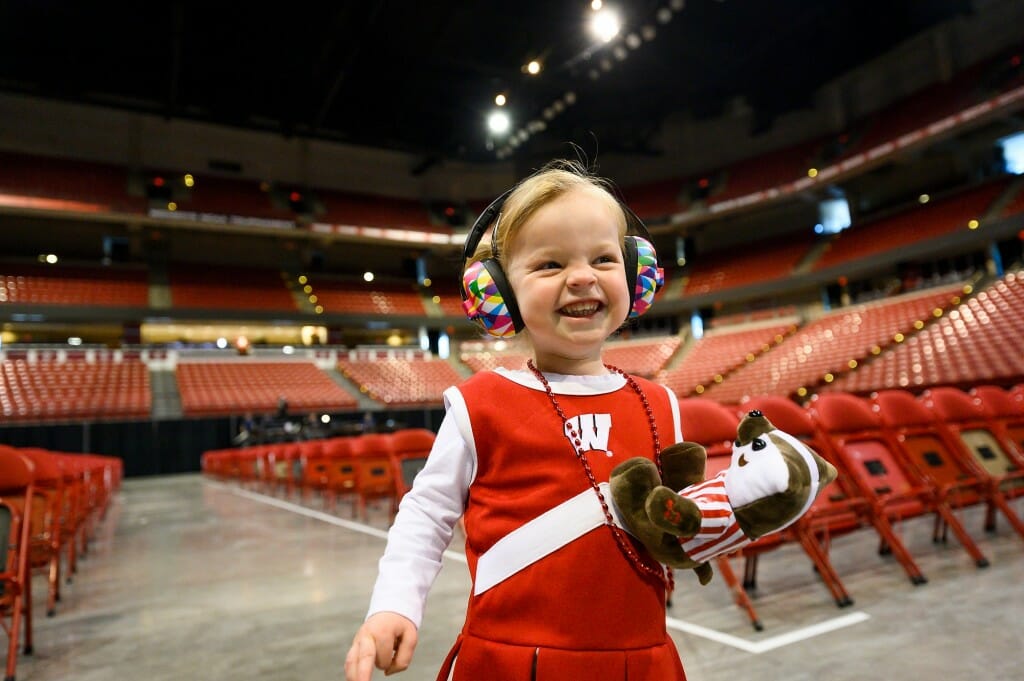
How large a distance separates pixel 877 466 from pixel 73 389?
62.9 feet

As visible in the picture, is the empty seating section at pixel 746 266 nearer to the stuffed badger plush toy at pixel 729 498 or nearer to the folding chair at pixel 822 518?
the folding chair at pixel 822 518

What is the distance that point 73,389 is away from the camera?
655 inches

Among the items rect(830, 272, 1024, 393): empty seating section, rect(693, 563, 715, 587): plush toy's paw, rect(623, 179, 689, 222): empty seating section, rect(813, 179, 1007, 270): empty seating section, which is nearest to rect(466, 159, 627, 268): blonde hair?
rect(693, 563, 715, 587): plush toy's paw

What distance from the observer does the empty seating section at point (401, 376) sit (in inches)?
773

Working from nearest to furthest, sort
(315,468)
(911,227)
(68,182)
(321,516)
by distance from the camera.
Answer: (321,516) → (315,468) → (911,227) → (68,182)

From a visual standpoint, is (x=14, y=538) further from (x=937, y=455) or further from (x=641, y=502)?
(x=937, y=455)

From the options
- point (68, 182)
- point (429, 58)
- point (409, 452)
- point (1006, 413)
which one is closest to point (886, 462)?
point (1006, 413)

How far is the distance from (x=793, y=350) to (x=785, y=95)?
1035 cm

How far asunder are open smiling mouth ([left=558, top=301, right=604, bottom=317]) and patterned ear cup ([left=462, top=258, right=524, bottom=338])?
0.40 ft

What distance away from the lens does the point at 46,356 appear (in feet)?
60.2

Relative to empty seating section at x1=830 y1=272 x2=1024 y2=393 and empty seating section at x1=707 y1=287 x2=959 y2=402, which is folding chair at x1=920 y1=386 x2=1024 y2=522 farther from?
empty seating section at x1=707 y1=287 x2=959 y2=402

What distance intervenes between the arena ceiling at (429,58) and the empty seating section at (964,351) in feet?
29.0

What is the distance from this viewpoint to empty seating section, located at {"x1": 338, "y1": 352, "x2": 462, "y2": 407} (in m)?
19.6

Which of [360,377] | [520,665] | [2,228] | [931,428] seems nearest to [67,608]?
[520,665]
